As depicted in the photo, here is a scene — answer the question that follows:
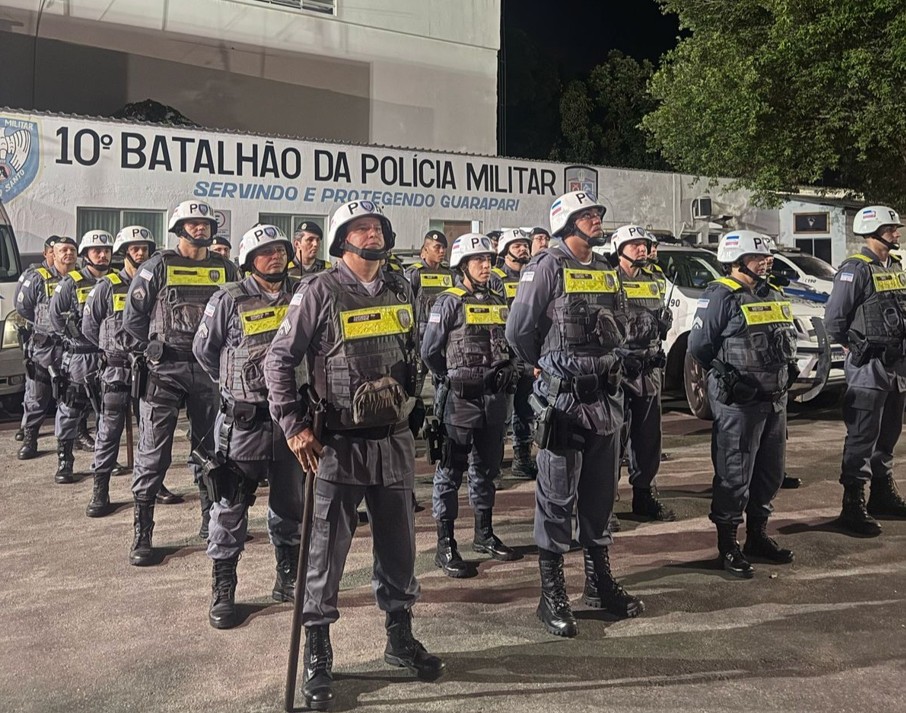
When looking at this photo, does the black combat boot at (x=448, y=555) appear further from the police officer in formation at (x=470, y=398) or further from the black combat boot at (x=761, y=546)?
the black combat boot at (x=761, y=546)

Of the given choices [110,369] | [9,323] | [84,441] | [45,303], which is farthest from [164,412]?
[9,323]

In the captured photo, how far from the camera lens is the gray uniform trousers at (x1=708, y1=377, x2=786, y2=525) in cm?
524

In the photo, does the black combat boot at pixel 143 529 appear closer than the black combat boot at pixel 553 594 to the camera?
No

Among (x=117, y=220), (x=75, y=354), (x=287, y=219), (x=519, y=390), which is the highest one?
(x=287, y=219)

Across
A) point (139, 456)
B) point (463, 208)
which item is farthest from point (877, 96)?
point (139, 456)

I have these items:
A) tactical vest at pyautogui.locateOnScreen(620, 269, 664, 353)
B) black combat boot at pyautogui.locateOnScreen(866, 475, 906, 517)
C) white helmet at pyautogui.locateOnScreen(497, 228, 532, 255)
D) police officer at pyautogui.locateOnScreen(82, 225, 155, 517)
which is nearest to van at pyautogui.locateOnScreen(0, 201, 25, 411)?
police officer at pyautogui.locateOnScreen(82, 225, 155, 517)

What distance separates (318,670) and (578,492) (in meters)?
1.61

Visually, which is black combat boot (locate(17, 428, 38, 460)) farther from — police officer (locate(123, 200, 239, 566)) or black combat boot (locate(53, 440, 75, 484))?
police officer (locate(123, 200, 239, 566))

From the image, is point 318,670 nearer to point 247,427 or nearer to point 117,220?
point 247,427

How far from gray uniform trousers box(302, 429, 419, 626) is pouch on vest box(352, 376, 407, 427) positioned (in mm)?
143

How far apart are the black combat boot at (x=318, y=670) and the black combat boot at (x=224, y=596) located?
0.85 meters

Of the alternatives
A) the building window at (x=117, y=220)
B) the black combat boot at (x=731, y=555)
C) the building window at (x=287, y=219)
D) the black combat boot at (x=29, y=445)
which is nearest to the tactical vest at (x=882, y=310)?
the black combat boot at (x=731, y=555)

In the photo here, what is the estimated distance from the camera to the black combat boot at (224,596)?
460cm

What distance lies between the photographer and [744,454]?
5234mm
